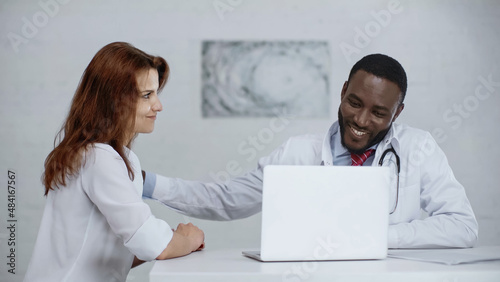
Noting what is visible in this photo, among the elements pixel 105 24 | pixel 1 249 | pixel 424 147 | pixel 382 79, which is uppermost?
pixel 105 24

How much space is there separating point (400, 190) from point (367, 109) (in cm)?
35

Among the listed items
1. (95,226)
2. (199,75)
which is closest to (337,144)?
(95,226)

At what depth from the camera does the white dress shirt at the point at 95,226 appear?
1.44 meters

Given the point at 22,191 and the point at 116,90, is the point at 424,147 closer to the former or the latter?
the point at 116,90

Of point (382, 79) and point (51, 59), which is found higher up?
point (51, 59)

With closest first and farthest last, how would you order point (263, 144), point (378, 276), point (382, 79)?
point (378, 276), point (382, 79), point (263, 144)

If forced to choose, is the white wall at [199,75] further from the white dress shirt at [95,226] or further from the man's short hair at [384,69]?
the white dress shirt at [95,226]

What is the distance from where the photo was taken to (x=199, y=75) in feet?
12.5

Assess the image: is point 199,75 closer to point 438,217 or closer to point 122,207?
point 438,217

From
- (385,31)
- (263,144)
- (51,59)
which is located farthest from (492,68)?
(51,59)

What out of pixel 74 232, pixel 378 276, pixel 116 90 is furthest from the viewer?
pixel 116 90

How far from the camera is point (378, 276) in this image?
1275mm

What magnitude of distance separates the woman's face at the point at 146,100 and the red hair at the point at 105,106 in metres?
0.04

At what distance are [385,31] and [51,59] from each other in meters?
2.21
